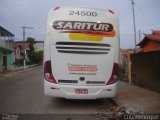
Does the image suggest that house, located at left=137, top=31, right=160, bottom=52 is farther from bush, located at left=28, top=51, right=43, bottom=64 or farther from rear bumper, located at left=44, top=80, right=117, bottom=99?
bush, located at left=28, top=51, right=43, bottom=64

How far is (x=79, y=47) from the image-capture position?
11.0 m

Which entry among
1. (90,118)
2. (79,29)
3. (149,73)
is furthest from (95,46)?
(149,73)

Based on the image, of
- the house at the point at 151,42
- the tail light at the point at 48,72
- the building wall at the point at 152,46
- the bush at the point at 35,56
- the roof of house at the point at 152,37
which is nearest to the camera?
the tail light at the point at 48,72

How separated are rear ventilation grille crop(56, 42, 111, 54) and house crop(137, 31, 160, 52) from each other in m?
18.2

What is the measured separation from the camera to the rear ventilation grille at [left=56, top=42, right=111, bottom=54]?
1102 centimetres

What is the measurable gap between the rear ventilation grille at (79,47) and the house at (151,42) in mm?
18195

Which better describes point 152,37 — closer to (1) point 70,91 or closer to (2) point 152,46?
(2) point 152,46

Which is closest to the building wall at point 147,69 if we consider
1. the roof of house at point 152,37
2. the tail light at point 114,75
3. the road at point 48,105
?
the road at point 48,105

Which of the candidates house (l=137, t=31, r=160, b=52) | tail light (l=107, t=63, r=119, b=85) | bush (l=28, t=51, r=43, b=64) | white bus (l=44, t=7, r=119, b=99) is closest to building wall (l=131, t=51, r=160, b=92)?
tail light (l=107, t=63, r=119, b=85)

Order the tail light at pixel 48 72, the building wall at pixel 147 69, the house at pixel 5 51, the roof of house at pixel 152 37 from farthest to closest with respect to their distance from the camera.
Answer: the house at pixel 5 51 < the roof of house at pixel 152 37 < the building wall at pixel 147 69 < the tail light at pixel 48 72

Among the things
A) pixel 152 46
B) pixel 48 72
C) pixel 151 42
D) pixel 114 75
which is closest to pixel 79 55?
pixel 48 72

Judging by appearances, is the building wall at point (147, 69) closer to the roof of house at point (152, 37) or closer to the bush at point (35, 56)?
the roof of house at point (152, 37)

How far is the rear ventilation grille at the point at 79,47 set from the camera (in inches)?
434

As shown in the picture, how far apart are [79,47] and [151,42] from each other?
21.5 m
